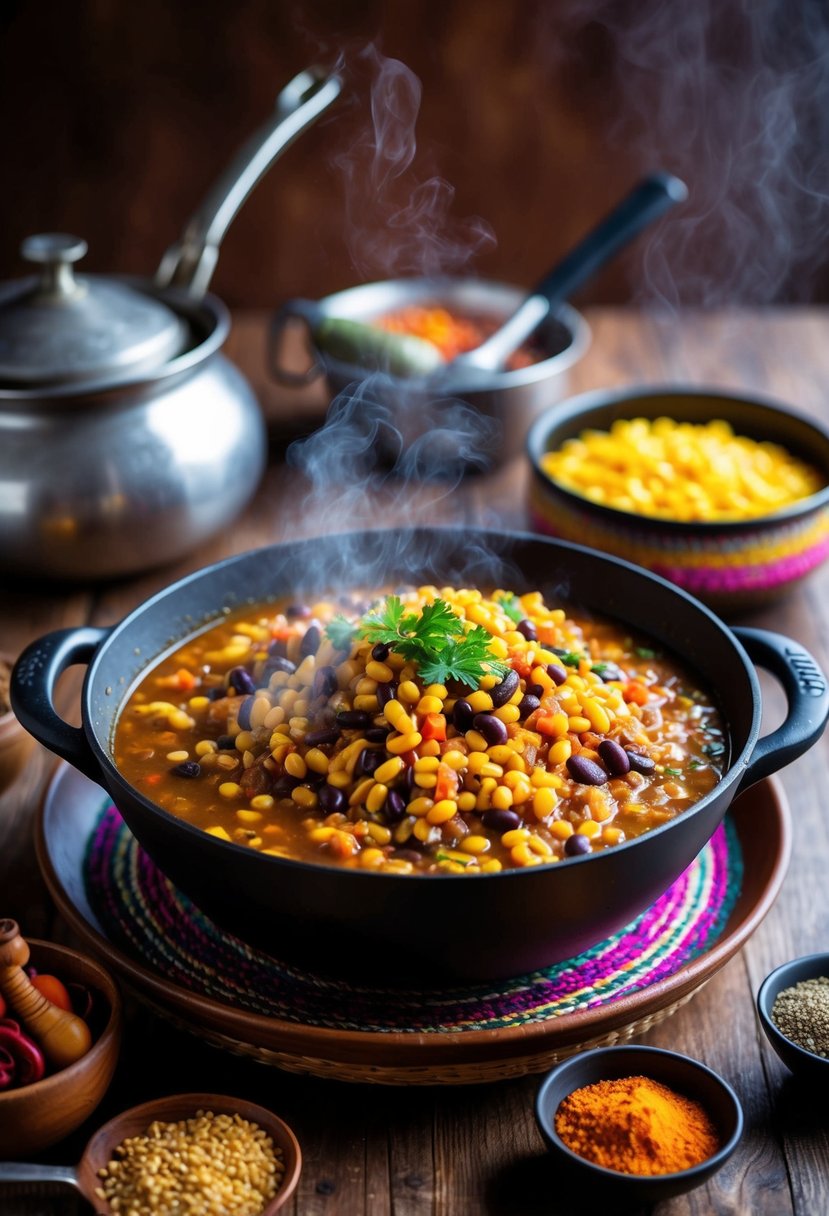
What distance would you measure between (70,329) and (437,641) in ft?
6.38

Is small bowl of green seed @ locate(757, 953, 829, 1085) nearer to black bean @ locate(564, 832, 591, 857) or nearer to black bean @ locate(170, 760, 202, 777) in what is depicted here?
black bean @ locate(564, 832, 591, 857)

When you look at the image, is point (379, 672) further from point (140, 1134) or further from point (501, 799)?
point (140, 1134)

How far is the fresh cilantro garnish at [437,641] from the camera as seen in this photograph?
2.60 meters

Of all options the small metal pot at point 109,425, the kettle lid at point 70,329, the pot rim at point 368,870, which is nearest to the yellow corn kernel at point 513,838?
the pot rim at point 368,870

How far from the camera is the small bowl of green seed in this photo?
2.38 meters

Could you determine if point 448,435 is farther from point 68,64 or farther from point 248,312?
point 68,64

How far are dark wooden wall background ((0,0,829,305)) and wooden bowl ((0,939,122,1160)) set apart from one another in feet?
15.6

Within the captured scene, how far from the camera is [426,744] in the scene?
2500mm

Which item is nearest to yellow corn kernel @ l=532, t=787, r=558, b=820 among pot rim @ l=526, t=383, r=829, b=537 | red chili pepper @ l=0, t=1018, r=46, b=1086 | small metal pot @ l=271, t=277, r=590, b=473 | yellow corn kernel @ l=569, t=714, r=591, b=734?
yellow corn kernel @ l=569, t=714, r=591, b=734

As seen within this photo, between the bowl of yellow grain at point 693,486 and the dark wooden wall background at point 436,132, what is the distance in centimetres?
226

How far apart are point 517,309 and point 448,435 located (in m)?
0.73

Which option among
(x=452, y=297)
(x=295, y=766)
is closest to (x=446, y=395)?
(x=452, y=297)

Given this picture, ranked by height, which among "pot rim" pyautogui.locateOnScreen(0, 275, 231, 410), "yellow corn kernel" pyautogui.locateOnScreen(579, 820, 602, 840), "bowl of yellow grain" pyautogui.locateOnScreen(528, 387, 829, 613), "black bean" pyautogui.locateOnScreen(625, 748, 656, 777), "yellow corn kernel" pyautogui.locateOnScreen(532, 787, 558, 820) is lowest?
"bowl of yellow grain" pyautogui.locateOnScreen(528, 387, 829, 613)

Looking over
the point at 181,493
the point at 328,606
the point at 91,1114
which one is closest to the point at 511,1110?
the point at 91,1114
